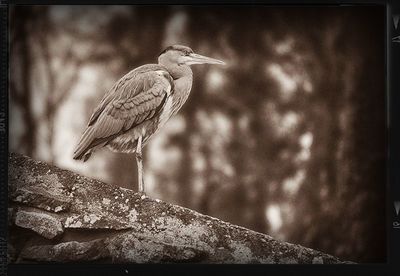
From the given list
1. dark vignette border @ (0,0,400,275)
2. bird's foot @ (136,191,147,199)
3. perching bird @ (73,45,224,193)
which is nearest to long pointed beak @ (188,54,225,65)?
perching bird @ (73,45,224,193)

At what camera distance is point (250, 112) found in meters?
4.77

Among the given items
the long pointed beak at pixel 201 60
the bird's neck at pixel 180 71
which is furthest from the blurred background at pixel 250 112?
the bird's neck at pixel 180 71

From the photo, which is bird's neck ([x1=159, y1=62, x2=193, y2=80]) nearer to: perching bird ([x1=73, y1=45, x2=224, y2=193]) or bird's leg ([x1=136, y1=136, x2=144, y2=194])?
perching bird ([x1=73, y1=45, x2=224, y2=193])

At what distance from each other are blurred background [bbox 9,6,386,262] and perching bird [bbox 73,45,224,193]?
6cm

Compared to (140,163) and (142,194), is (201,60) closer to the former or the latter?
(140,163)

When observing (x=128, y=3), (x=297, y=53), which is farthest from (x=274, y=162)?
(x=128, y=3)

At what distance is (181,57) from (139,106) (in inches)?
20.4

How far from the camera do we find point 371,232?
15.4 ft

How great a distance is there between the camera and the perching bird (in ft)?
15.6

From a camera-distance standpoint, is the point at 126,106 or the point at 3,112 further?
the point at 126,106

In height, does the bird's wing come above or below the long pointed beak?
below

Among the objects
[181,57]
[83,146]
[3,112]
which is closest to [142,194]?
[83,146]

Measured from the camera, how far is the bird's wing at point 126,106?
4.75 metres

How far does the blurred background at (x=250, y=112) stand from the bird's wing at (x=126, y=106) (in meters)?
0.08
